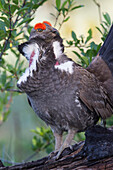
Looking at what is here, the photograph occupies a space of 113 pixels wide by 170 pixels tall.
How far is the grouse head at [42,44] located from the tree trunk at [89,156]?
0.92m

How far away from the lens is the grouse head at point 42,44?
3461 mm

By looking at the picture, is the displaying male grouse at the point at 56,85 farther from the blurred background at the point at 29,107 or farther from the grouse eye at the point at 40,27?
the blurred background at the point at 29,107

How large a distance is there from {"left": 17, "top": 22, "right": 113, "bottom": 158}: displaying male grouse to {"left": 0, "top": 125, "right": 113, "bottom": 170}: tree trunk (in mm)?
228

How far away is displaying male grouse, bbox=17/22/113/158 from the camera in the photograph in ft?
11.2

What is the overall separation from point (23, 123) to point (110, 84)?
15.5ft

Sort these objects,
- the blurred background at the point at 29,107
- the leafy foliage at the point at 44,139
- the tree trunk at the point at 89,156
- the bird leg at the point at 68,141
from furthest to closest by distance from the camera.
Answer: the blurred background at the point at 29,107
the leafy foliage at the point at 44,139
the bird leg at the point at 68,141
the tree trunk at the point at 89,156

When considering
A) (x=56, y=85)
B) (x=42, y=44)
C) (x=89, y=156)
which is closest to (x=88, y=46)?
(x=42, y=44)

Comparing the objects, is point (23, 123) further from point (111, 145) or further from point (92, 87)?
point (111, 145)

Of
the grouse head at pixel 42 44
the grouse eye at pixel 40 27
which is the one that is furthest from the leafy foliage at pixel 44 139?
the grouse eye at pixel 40 27

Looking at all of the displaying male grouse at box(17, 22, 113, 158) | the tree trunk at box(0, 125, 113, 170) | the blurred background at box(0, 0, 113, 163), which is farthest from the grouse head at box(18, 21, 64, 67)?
the blurred background at box(0, 0, 113, 163)

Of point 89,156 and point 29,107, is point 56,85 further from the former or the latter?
point 29,107

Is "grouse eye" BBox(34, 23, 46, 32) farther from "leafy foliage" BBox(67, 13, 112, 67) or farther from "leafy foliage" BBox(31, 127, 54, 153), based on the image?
"leafy foliage" BBox(31, 127, 54, 153)

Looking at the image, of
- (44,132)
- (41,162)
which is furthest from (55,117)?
(44,132)

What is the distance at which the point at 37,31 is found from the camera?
3.46 m
